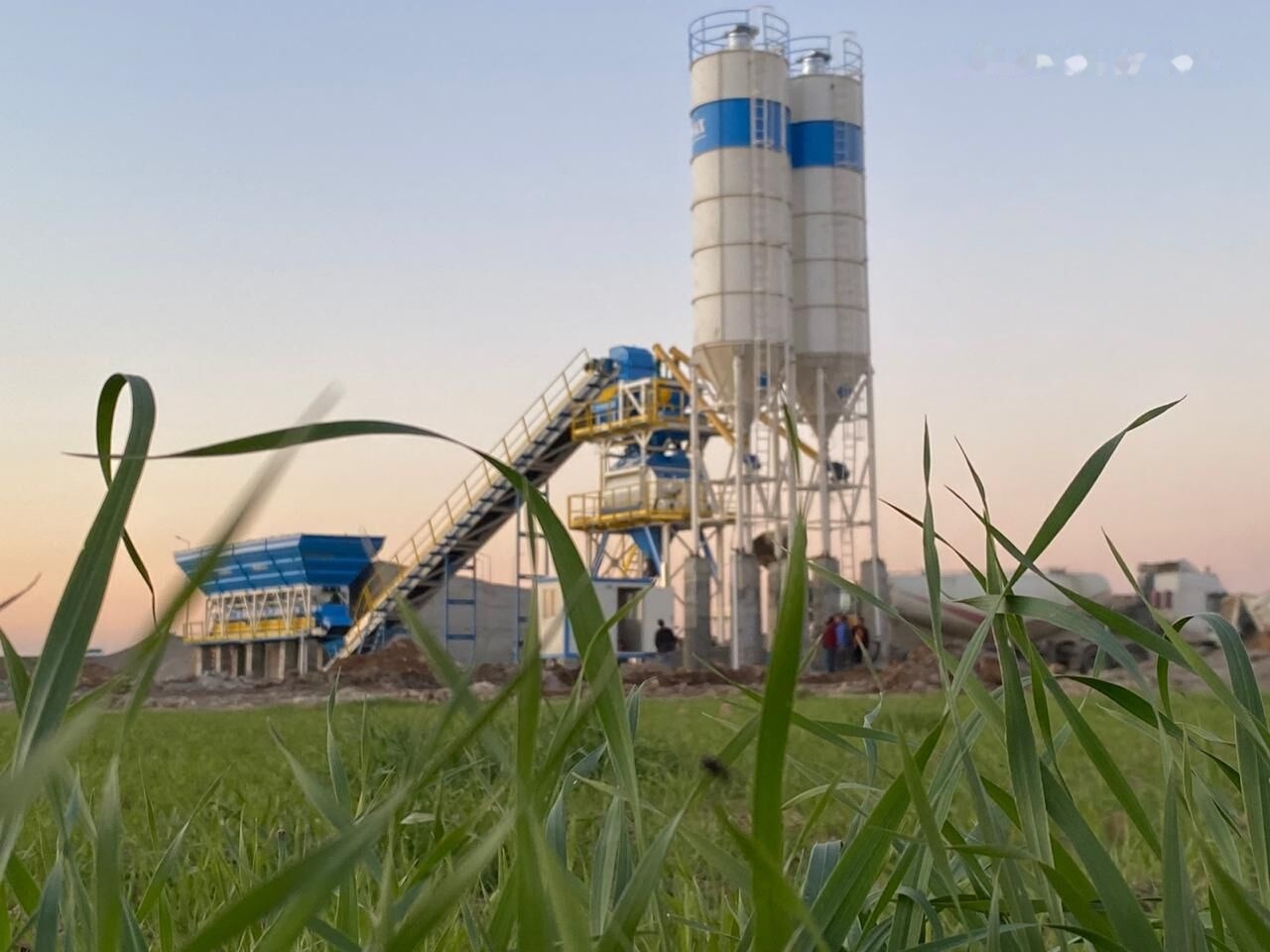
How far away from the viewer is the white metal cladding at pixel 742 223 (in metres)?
22.1

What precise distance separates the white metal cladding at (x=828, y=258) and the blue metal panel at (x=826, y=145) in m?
0.02

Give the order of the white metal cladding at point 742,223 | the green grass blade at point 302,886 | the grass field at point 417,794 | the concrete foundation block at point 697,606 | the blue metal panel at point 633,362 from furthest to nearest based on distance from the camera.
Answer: the blue metal panel at point 633,362 < the concrete foundation block at point 697,606 < the white metal cladding at point 742,223 < the grass field at point 417,794 < the green grass blade at point 302,886

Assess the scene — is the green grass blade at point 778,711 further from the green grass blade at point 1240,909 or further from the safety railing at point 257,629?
the safety railing at point 257,629

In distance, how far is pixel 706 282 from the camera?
22594mm

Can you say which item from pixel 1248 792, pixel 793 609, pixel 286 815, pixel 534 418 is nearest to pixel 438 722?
pixel 793 609

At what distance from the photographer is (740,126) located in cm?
2264

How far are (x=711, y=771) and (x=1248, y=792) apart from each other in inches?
13.7

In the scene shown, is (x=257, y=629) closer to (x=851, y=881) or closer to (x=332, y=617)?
(x=332, y=617)

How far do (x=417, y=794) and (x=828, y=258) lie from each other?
76.0ft

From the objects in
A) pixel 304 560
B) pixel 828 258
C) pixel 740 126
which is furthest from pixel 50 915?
pixel 304 560

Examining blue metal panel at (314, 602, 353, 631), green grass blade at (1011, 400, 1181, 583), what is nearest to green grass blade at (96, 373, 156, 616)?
green grass blade at (1011, 400, 1181, 583)

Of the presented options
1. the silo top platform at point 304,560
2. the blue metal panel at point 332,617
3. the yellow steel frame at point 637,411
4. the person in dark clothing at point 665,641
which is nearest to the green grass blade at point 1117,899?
the person in dark clothing at point 665,641

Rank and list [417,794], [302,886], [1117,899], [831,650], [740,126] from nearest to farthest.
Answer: [302,886], [1117,899], [417,794], [740,126], [831,650]

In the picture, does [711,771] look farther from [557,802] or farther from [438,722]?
[557,802]
